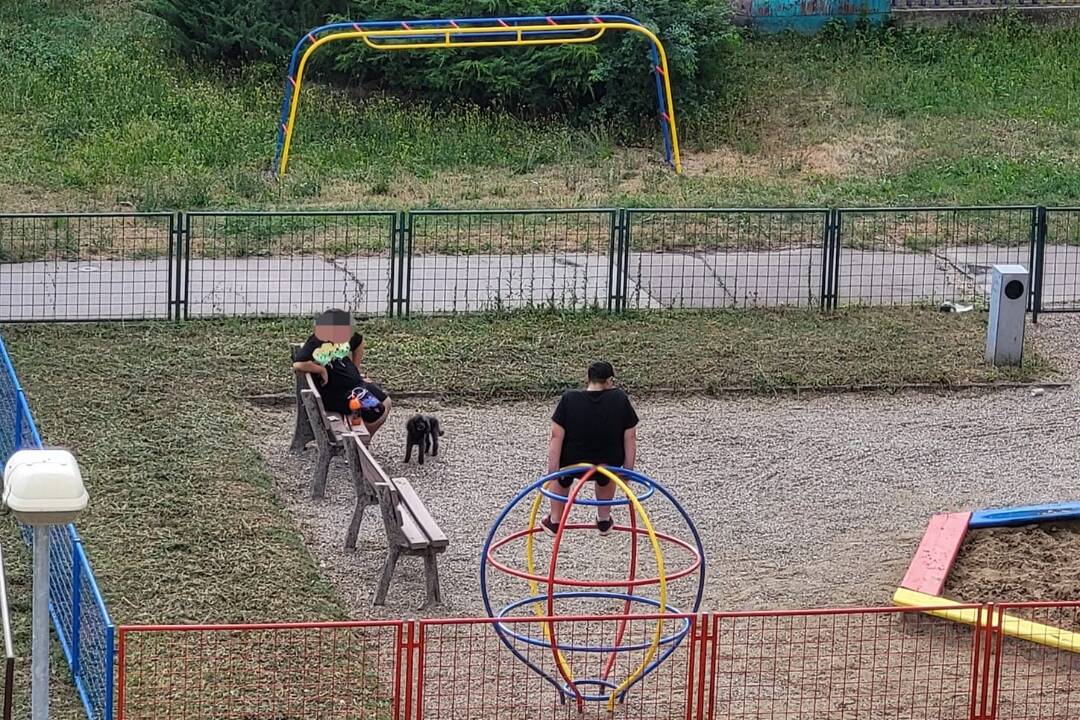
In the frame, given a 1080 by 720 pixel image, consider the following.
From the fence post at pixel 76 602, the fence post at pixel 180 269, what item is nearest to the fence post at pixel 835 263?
the fence post at pixel 180 269

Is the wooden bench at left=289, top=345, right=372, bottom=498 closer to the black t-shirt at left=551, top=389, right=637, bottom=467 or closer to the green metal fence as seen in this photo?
the black t-shirt at left=551, top=389, right=637, bottom=467

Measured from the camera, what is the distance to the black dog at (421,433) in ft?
48.2

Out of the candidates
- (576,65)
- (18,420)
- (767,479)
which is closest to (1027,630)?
(767,479)

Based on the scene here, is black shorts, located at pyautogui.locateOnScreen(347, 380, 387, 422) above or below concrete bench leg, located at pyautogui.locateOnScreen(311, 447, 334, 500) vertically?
above

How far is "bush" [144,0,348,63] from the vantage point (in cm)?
2975

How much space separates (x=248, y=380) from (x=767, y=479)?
4.76 meters

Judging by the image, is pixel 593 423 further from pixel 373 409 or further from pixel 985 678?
pixel 373 409

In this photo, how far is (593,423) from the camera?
11.9 metres

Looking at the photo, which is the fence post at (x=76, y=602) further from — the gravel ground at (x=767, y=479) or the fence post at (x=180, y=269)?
the fence post at (x=180, y=269)

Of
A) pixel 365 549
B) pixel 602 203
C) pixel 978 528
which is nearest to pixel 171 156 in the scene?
pixel 602 203

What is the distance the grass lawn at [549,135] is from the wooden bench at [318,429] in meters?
8.78

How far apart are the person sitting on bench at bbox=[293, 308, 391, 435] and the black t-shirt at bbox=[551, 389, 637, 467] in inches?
121

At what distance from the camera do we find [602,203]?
78.5 ft

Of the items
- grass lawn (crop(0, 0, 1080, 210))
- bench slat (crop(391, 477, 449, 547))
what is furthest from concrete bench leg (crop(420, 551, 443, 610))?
grass lawn (crop(0, 0, 1080, 210))
